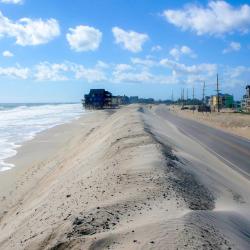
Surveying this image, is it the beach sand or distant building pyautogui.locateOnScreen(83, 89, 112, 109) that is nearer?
the beach sand

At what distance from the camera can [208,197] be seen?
41.3ft

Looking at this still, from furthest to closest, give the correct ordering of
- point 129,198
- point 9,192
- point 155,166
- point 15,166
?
point 15,166 < point 9,192 < point 155,166 < point 129,198

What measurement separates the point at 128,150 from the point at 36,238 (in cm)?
1095

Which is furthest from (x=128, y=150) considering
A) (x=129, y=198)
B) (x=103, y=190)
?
(x=129, y=198)

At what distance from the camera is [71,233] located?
8758 millimetres

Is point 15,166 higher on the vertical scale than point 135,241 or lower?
lower

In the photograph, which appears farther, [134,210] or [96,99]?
[96,99]

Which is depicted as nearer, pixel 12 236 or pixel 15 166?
pixel 12 236

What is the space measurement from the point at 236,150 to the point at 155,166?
16.7 m

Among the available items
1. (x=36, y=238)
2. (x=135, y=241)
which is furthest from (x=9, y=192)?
(x=135, y=241)

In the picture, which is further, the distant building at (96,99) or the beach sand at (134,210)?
the distant building at (96,99)

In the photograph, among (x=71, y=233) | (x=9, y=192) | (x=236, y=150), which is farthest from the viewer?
(x=236, y=150)

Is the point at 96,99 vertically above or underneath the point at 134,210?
underneath

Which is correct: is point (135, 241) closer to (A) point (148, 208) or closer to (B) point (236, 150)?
(A) point (148, 208)
